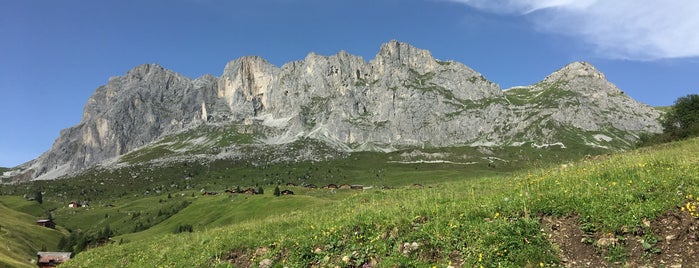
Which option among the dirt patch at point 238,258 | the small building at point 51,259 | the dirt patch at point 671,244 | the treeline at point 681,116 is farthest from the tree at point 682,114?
the small building at point 51,259

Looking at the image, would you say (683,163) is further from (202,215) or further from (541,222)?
(202,215)

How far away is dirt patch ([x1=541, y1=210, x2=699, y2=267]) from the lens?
451 inches

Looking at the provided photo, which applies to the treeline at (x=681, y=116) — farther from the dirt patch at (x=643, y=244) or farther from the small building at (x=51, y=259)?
the small building at (x=51, y=259)

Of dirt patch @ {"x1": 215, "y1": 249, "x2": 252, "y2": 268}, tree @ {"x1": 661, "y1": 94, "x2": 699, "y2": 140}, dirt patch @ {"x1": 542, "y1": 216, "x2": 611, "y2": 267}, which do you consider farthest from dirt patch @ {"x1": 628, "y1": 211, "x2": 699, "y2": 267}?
tree @ {"x1": 661, "y1": 94, "x2": 699, "y2": 140}

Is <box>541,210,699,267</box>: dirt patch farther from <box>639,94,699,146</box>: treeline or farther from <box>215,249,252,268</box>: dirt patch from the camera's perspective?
<box>639,94,699,146</box>: treeline

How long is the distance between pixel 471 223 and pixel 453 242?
1107 millimetres

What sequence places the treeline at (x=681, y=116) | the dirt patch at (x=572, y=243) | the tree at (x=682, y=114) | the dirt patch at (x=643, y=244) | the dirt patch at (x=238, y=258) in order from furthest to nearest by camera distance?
the tree at (x=682, y=114), the treeline at (x=681, y=116), the dirt patch at (x=238, y=258), the dirt patch at (x=572, y=243), the dirt patch at (x=643, y=244)

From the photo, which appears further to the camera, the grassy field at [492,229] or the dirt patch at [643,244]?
the grassy field at [492,229]

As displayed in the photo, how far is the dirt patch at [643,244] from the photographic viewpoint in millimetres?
11445

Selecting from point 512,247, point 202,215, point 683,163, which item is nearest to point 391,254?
point 512,247

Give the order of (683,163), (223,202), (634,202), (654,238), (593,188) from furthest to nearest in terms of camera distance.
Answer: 1. (223,202)
2. (683,163)
3. (593,188)
4. (634,202)
5. (654,238)

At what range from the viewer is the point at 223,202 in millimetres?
158375

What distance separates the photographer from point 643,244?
1187 centimetres

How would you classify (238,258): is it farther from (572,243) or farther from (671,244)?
(671,244)
